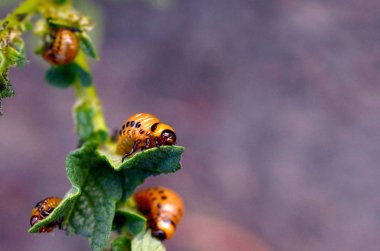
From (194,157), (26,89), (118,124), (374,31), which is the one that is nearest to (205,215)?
(194,157)

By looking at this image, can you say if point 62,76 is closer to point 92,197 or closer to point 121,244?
point 92,197

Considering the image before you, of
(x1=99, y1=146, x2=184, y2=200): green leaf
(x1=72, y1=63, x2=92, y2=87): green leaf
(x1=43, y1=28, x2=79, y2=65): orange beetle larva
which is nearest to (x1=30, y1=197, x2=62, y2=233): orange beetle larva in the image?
(x1=99, y1=146, x2=184, y2=200): green leaf

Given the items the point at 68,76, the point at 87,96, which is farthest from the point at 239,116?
the point at 68,76

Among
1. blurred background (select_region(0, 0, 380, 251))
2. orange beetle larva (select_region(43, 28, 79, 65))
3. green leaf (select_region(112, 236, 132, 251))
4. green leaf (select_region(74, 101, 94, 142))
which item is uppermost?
blurred background (select_region(0, 0, 380, 251))

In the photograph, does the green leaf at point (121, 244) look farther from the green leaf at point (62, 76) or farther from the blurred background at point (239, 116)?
the blurred background at point (239, 116)

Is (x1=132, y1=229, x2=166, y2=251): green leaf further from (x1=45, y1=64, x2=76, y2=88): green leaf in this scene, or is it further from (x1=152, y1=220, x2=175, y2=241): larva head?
(x1=45, y1=64, x2=76, y2=88): green leaf
